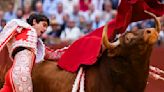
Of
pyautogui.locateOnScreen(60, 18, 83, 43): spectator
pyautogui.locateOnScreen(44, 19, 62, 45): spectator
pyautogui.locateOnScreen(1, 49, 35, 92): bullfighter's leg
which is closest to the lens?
pyautogui.locateOnScreen(1, 49, 35, 92): bullfighter's leg

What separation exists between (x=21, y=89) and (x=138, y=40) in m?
0.99

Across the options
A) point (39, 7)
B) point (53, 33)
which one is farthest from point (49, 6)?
point (53, 33)

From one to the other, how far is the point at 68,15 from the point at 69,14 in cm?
9

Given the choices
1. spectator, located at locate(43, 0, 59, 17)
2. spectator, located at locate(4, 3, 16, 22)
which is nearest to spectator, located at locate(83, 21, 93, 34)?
spectator, located at locate(43, 0, 59, 17)

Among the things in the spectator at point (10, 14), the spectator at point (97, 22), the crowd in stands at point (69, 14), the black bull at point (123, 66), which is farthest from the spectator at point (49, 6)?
the black bull at point (123, 66)

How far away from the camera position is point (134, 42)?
173 inches

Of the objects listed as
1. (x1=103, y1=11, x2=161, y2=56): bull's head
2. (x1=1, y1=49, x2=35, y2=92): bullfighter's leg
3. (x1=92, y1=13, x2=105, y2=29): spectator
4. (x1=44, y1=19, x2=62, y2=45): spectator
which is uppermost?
(x1=103, y1=11, x2=161, y2=56): bull's head

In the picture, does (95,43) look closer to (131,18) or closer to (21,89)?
(131,18)

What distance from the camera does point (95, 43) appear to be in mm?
4859

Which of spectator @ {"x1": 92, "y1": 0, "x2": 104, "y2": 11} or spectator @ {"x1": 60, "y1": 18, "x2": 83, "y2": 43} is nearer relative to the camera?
spectator @ {"x1": 60, "y1": 18, "x2": 83, "y2": 43}

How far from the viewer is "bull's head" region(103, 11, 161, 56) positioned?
432 centimetres

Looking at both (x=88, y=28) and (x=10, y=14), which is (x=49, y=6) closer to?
(x=10, y=14)

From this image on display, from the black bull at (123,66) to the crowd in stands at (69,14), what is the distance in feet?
12.9

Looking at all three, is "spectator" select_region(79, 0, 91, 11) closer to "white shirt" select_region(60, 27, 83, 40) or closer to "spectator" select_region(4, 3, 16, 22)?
"white shirt" select_region(60, 27, 83, 40)
